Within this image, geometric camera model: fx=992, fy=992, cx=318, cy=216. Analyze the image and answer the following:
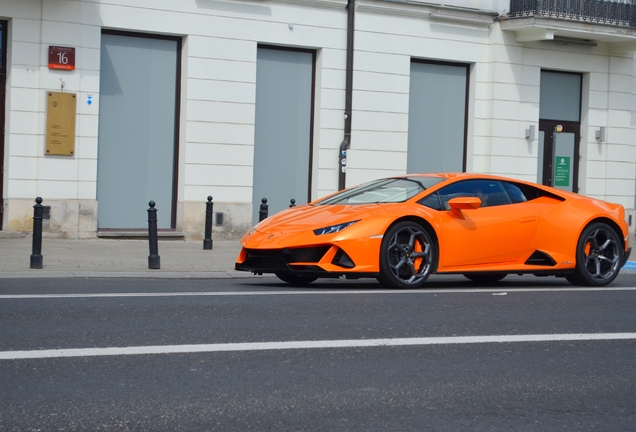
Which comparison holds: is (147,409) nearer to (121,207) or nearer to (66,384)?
→ (66,384)

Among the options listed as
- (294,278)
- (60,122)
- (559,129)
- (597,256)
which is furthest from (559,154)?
(294,278)

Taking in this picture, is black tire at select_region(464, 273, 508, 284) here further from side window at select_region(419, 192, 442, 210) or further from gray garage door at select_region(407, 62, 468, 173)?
gray garage door at select_region(407, 62, 468, 173)

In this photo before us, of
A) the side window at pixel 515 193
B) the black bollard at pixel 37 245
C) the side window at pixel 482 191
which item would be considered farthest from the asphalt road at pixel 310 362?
the black bollard at pixel 37 245

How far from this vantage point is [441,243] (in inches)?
394

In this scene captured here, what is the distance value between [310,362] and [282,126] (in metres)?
14.4

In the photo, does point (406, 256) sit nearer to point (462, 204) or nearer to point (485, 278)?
point (462, 204)

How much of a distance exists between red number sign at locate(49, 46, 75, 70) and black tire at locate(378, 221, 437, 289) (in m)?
9.39

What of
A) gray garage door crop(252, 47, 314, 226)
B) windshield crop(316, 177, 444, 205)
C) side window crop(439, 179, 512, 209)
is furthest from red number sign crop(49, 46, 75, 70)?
side window crop(439, 179, 512, 209)

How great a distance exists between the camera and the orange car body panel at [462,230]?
952cm

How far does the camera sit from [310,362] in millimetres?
5707

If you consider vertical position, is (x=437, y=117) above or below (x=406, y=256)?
above

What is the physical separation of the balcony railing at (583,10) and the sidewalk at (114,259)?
8424 millimetres

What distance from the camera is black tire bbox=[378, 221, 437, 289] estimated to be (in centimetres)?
969

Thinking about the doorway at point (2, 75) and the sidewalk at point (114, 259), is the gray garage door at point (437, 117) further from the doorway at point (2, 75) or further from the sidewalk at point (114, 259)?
the doorway at point (2, 75)
